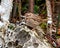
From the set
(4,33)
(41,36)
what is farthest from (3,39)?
(41,36)

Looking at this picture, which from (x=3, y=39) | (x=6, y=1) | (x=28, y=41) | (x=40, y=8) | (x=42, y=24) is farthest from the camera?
(x=40, y=8)

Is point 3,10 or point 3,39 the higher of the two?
point 3,10

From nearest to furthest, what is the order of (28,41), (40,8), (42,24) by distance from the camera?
(28,41) → (42,24) → (40,8)

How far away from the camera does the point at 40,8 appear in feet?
13.8

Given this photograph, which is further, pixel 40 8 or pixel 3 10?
pixel 40 8

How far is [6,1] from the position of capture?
2662 millimetres

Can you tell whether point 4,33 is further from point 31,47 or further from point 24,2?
point 24,2

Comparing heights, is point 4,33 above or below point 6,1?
below

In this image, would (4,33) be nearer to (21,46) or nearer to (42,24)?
(21,46)

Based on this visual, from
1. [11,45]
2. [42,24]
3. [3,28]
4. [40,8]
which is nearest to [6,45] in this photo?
[11,45]

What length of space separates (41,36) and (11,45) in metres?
0.40

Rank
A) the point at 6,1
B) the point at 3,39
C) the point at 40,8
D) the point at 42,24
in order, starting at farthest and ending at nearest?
the point at 40,8, the point at 42,24, the point at 6,1, the point at 3,39

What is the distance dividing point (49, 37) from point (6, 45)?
0.67m

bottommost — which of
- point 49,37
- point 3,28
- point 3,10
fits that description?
point 49,37
